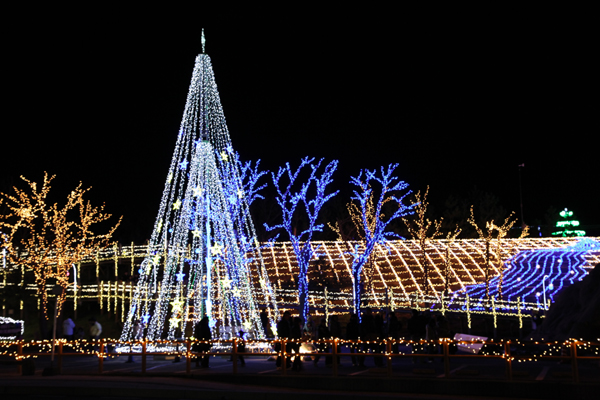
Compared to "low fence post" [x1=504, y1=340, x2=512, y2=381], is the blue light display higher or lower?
higher

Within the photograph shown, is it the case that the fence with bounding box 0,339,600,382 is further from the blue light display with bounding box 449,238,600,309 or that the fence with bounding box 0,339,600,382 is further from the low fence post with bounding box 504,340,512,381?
the blue light display with bounding box 449,238,600,309

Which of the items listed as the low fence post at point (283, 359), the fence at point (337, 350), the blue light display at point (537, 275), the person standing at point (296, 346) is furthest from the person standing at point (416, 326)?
the blue light display at point (537, 275)

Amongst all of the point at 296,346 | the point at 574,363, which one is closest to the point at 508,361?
the point at 574,363

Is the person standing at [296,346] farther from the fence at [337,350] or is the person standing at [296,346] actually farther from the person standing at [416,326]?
the person standing at [416,326]

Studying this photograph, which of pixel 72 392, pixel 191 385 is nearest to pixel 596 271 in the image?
pixel 191 385

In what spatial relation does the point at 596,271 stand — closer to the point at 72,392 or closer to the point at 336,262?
the point at 72,392

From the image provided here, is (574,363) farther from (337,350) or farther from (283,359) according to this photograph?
(283,359)

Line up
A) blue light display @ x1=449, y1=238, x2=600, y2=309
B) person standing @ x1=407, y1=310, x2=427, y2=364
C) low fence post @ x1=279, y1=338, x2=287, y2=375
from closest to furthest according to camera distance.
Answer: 1. low fence post @ x1=279, y1=338, x2=287, y2=375
2. person standing @ x1=407, y1=310, x2=427, y2=364
3. blue light display @ x1=449, y1=238, x2=600, y2=309

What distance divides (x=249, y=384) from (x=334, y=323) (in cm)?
480

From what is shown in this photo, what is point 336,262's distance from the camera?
45.0 meters

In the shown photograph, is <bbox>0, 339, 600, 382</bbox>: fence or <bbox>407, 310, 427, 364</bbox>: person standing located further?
<bbox>407, 310, 427, 364</bbox>: person standing

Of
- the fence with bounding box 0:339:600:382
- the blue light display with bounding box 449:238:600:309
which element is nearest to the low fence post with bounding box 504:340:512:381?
the fence with bounding box 0:339:600:382

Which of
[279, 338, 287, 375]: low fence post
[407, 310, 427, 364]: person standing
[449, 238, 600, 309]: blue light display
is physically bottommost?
[279, 338, 287, 375]: low fence post

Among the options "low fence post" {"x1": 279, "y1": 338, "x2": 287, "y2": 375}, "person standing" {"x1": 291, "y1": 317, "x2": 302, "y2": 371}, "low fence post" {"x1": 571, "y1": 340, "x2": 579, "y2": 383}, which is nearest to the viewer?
"low fence post" {"x1": 571, "y1": 340, "x2": 579, "y2": 383}
